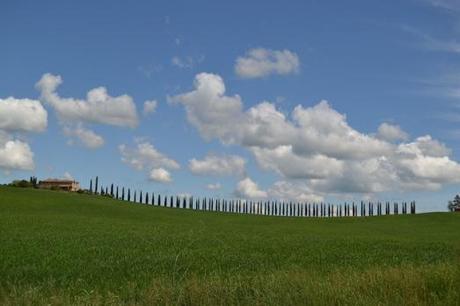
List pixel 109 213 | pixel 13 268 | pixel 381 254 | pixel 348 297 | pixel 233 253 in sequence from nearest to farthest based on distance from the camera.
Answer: pixel 348 297, pixel 13 268, pixel 233 253, pixel 381 254, pixel 109 213

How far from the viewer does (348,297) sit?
10914mm

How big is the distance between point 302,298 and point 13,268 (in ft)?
37.5

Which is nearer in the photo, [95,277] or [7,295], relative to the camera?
[7,295]

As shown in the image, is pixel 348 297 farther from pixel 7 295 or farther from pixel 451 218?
pixel 451 218

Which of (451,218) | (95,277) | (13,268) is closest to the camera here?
(95,277)

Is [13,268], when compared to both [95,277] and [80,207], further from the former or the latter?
[80,207]

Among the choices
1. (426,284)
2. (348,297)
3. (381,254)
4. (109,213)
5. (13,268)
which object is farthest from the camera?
(109,213)

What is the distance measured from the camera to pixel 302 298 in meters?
11.1

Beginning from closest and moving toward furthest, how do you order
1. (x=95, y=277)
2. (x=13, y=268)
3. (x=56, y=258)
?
(x=95, y=277) < (x=13, y=268) < (x=56, y=258)

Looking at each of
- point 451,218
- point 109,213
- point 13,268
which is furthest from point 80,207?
point 13,268

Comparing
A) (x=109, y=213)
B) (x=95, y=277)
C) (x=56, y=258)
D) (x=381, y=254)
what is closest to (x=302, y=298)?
(x=95, y=277)

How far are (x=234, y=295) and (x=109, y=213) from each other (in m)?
71.0

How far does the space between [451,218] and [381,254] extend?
6602 cm

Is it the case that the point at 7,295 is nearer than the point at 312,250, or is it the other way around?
the point at 7,295
